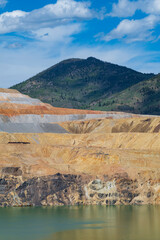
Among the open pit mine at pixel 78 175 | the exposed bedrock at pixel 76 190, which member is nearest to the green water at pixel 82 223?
the exposed bedrock at pixel 76 190

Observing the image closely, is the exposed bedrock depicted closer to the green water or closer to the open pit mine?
the open pit mine

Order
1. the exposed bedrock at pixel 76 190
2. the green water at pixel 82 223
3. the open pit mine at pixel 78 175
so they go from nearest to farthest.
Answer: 1. the green water at pixel 82 223
2. the exposed bedrock at pixel 76 190
3. the open pit mine at pixel 78 175

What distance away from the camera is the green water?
65812 millimetres

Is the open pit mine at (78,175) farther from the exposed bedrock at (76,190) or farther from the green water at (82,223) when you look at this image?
the green water at (82,223)

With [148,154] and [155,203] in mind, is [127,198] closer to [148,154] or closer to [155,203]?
[155,203]

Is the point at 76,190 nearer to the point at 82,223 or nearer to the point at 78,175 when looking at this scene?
the point at 78,175

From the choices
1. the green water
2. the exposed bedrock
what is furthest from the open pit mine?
the green water

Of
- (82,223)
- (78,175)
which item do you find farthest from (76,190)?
(82,223)

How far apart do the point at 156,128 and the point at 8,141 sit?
152ft

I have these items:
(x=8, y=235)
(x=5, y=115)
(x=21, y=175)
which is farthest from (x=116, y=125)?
(x=8, y=235)

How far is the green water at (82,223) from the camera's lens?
6581cm

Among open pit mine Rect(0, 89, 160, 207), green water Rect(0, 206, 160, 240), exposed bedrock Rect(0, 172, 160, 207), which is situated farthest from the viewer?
open pit mine Rect(0, 89, 160, 207)

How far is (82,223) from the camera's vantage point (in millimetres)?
76750

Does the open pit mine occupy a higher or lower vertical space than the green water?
higher
